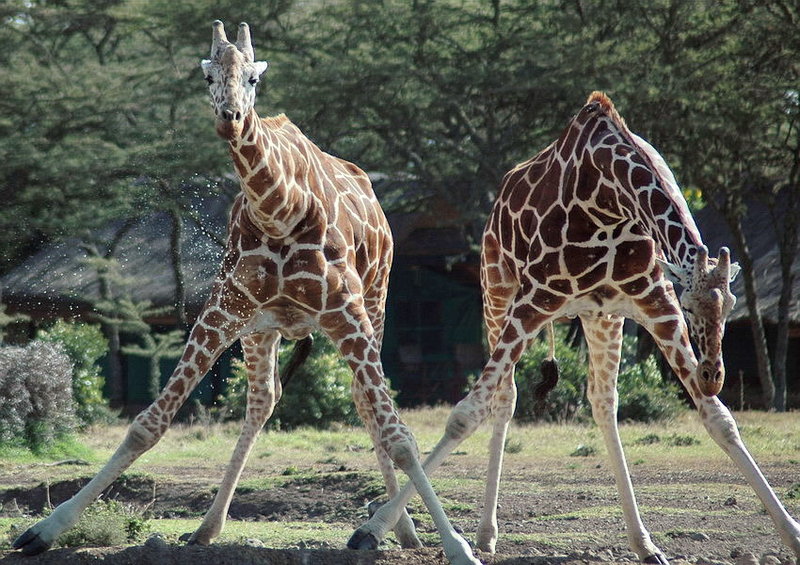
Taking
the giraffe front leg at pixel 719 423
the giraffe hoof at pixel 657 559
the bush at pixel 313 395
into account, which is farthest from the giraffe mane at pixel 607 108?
the bush at pixel 313 395

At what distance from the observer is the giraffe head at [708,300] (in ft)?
17.8

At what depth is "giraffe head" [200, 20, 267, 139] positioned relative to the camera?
5.73m

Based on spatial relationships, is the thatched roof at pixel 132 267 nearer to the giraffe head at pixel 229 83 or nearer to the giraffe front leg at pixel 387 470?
the giraffe front leg at pixel 387 470

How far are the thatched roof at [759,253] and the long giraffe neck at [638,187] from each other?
620 inches

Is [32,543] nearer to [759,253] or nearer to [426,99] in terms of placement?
[426,99]

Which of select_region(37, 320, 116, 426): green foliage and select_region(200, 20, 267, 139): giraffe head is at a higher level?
select_region(200, 20, 267, 139): giraffe head

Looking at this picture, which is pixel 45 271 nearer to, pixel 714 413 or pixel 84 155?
pixel 84 155

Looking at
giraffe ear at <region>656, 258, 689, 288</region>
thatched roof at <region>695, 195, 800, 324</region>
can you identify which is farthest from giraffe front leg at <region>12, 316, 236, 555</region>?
thatched roof at <region>695, 195, 800, 324</region>

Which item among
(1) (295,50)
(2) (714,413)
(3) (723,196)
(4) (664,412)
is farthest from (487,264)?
(1) (295,50)

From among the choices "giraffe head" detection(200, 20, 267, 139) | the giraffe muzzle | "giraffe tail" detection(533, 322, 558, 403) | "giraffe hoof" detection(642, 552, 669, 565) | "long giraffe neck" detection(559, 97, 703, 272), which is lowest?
"giraffe hoof" detection(642, 552, 669, 565)

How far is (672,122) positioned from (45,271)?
1450cm

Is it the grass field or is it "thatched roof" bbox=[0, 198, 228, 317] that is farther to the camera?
"thatched roof" bbox=[0, 198, 228, 317]

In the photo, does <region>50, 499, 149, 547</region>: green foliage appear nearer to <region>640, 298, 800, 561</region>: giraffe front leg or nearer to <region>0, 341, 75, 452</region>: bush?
<region>640, 298, 800, 561</region>: giraffe front leg

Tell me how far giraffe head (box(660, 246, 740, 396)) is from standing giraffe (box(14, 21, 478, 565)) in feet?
4.88
